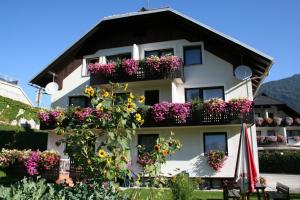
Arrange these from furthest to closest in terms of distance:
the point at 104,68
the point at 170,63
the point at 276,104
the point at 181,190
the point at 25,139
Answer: the point at 276,104, the point at 25,139, the point at 104,68, the point at 170,63, the point at 181,190

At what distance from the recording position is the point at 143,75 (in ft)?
66.3

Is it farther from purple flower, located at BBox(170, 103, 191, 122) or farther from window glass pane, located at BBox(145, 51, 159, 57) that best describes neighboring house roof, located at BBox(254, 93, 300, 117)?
purple flower, located at BBox(170, 103, 191, 122)

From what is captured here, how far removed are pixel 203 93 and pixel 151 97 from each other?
135 inches

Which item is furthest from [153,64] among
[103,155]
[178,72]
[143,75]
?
[103,155]

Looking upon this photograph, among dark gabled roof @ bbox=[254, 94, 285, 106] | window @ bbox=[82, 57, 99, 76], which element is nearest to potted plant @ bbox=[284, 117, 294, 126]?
dark gabled roof @ bbox=[254, 94, 285, 106]

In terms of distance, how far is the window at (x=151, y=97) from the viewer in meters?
21.1

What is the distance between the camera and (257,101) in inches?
1980

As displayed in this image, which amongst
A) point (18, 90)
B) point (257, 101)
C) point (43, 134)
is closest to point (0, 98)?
point (43, 134)

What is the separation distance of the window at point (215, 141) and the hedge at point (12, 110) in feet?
52.2

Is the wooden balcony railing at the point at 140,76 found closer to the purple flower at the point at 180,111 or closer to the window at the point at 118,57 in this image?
the purple flower at the point at 180,111

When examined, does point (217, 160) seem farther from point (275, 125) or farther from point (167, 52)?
point (275, 125)

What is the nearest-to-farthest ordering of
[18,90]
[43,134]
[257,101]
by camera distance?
[43,134], [257,101], [18,90]

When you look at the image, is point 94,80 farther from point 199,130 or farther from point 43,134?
point 43,134

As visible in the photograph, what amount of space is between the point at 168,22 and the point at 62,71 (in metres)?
8.30
